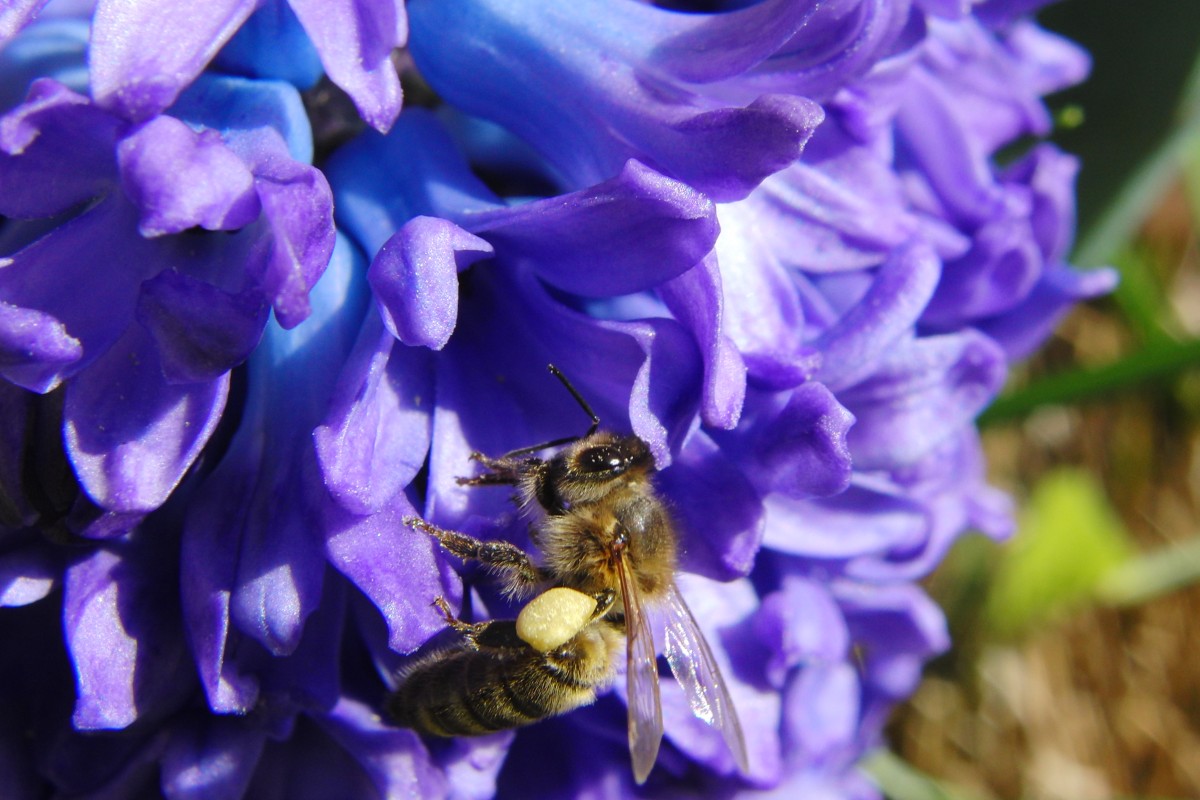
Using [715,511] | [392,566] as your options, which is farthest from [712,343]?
[392,566]

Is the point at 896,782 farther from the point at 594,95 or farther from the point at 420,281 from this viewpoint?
the point at 420,281

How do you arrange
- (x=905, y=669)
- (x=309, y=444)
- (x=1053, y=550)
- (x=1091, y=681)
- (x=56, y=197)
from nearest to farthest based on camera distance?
1. (x=56, y=197)
2. (x=309, y=444)
3. (x=905, y=669)
4. (x=1053, y=550)
5. (x=1091, y=681)

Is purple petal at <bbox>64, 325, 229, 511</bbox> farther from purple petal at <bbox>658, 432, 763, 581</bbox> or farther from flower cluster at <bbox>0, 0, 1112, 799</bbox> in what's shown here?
purple petal at <bbox>658, 432, 763, 581</bbox>

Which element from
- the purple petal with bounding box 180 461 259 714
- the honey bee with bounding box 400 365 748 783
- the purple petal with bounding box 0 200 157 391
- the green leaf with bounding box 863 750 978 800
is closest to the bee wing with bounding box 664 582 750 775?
the honey bee with bounding box 400 365 748 783

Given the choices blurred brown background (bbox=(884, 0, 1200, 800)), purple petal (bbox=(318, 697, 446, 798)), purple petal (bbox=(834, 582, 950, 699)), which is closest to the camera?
purple petal (bbox=(318, 697, 446, 798))

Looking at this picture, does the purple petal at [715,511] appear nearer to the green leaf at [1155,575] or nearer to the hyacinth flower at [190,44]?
the hyacinth flower at [190,44]

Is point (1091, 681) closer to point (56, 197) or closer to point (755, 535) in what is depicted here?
point (755, 535)

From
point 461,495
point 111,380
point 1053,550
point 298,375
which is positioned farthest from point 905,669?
point 111,380
